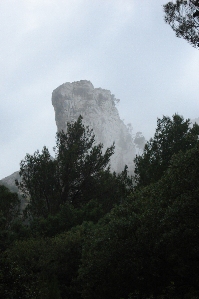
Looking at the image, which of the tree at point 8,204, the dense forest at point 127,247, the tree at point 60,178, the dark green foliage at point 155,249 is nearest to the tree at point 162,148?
the dense forest at point 127,247

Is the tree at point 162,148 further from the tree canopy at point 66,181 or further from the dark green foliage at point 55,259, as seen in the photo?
the dark green foliage at point 55,259

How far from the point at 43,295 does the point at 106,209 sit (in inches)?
440

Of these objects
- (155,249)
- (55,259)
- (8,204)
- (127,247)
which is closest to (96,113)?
(8,204)

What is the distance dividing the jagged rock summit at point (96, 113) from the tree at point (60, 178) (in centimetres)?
6827

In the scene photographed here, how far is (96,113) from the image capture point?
99.6 metres

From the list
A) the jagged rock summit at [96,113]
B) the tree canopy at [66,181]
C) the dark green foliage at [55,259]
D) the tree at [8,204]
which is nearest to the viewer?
the dark green foliage at [55,259]

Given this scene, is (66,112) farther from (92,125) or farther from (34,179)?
(34,179)

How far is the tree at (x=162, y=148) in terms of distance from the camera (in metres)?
19.0

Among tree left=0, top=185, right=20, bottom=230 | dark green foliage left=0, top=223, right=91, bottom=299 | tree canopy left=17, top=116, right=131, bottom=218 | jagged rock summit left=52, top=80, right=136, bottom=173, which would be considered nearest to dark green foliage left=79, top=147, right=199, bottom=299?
dark green foliage left=0, top=223, right=91, bottom=299

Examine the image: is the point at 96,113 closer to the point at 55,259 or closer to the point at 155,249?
the point at 55,259

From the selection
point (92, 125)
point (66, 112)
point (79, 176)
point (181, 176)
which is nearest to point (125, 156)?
point (92, 125)

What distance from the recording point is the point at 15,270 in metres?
8.54

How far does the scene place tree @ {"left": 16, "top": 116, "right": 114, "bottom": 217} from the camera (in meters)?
22.2

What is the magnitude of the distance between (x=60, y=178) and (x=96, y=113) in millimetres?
77953
